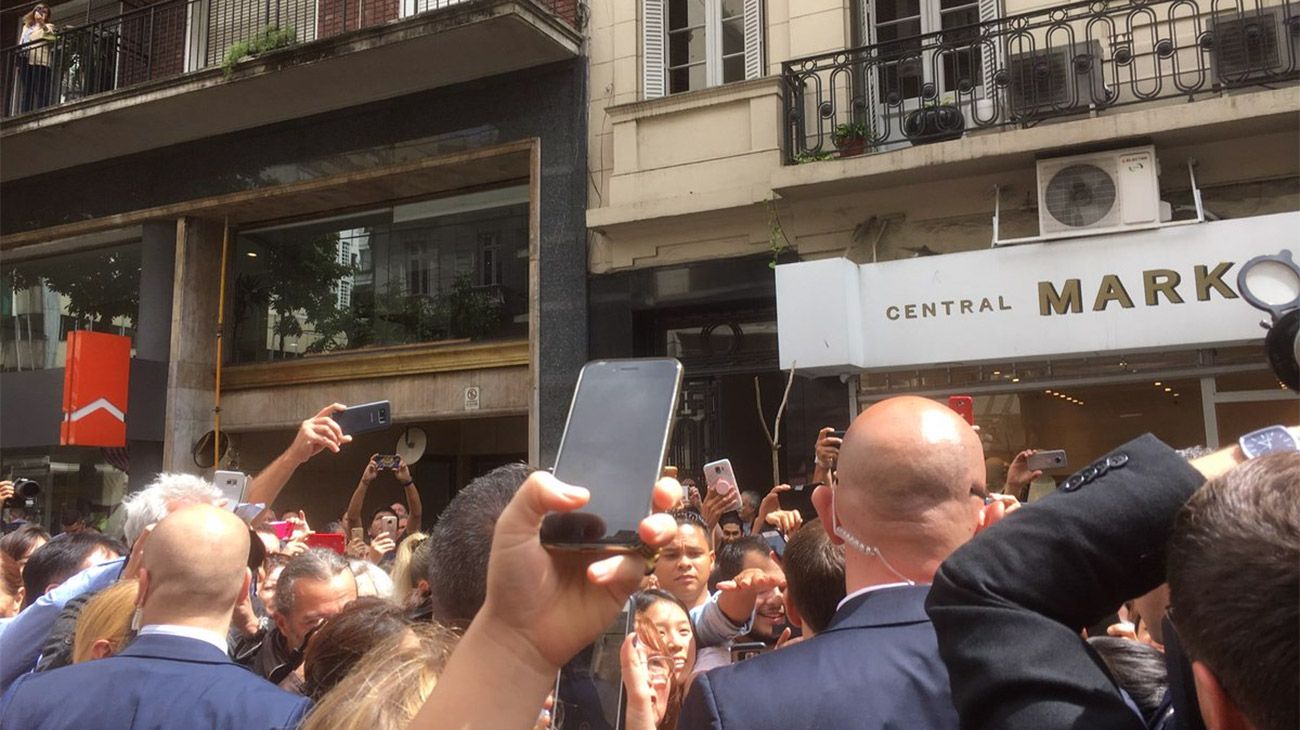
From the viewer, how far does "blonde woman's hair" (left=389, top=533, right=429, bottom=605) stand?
407 centimetres

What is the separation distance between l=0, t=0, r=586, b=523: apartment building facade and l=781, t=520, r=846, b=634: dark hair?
25.2 ft

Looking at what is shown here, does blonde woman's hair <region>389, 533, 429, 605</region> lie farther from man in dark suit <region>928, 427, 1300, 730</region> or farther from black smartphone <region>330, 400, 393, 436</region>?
man in dark suit <region>928, 427, 1300, 730</region>

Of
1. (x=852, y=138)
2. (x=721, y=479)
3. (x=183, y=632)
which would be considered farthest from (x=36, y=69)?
(x=183, y=632)

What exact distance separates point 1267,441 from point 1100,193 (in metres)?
7.67

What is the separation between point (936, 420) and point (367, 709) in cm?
122

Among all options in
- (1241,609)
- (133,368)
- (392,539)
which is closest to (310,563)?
(1241,609)

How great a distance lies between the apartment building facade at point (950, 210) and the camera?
312 inches

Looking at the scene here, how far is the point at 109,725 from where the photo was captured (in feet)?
7.31

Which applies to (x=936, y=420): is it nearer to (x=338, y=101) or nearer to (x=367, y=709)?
(x=367, y=709)

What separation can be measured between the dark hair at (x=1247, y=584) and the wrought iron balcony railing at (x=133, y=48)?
1314 centimetres

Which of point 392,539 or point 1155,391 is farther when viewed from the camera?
point 1155,391

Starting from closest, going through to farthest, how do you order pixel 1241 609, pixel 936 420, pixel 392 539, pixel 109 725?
pixel 1241 609 < pixel 936 420 < pixel 109 725 < pixel 392 539

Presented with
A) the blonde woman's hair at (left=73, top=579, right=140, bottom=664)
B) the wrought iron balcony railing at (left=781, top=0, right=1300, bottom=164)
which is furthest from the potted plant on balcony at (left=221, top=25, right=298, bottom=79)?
the blonde woman's hair at (left=73, top=579, right=140, bottom=664)

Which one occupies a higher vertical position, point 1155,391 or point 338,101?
point 338,101
